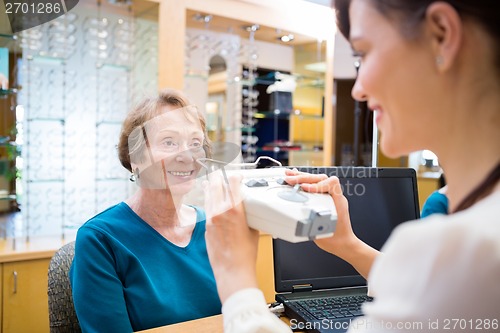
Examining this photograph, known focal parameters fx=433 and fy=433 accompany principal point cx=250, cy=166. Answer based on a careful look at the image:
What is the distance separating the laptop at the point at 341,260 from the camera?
1041mm

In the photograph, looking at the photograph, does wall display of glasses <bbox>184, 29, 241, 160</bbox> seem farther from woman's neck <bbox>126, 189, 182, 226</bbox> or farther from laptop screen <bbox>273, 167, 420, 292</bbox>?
laptop screen <bbox>273, 167, 420, 292</bbox>

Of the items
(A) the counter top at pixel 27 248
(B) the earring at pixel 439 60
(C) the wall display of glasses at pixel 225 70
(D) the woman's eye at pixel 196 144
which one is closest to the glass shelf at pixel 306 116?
(C) the wall display of glasses at pixel 225 70

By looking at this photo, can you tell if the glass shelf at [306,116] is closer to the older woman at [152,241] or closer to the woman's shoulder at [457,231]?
the older woman at [152,241]

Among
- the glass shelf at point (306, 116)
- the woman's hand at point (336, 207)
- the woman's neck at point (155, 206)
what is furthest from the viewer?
the glass shelf at point (306, 116)

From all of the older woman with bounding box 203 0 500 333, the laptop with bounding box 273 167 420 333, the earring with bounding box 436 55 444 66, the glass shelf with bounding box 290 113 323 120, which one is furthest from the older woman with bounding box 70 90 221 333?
the glass shelf with bounding box 290 113 323 120

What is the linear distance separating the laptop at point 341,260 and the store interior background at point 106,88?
0.73 m

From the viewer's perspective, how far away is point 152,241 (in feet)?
4.11

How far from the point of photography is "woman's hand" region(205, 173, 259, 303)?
0.62 meters

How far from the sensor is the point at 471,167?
49 cm

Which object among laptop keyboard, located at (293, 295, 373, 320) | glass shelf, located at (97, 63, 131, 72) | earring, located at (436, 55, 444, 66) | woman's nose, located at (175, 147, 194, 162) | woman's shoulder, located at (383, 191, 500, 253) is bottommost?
laptop keyboard, located at (293, 295, 373, 320)

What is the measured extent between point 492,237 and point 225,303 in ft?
1.16

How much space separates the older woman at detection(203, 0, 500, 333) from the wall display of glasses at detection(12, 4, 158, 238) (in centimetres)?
182

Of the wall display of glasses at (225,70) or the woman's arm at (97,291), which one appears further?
the wall display of glasses at (225,70)

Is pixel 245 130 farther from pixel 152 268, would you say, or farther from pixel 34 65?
pixel 152 268
